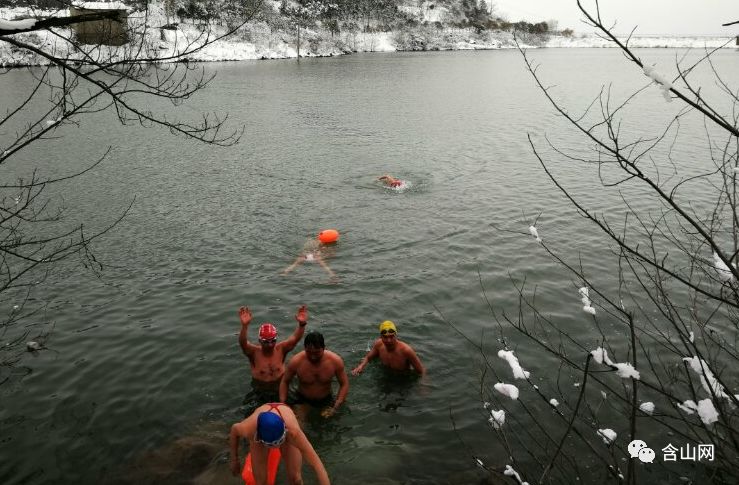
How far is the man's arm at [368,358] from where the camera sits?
28.8 ft

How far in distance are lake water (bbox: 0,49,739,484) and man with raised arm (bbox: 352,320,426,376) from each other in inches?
10.6

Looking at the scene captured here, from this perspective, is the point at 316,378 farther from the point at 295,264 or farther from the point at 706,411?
the point at 706,411

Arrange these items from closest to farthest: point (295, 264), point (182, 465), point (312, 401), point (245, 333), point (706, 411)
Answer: point (706, 411), point (182, 465), point (245, 333), point (312, 401), point (295, 264)

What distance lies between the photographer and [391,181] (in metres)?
19.7

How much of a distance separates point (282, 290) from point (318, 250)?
2337 millimetres

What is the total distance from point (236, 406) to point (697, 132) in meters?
30.0

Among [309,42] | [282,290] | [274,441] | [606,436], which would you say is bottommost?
[282,290]

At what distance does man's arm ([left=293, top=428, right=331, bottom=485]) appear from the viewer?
212 inches

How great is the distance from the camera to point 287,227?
15312 mm

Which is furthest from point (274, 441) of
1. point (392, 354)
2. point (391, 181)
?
point (391, 181)

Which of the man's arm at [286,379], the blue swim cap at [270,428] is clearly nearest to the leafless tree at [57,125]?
the blue swim cap at [270,428]

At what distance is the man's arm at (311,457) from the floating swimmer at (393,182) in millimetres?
14692

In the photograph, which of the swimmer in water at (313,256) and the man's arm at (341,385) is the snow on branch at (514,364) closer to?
the man's arm at (341,385)

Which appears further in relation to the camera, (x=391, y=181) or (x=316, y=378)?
(x=391, y=181)
